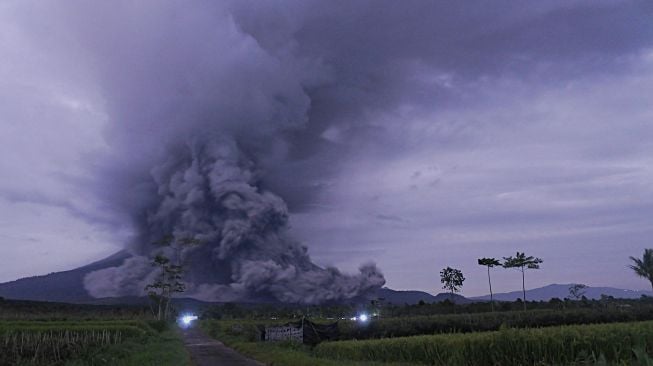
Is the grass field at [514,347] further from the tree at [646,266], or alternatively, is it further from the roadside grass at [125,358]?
the tree at [646,266]

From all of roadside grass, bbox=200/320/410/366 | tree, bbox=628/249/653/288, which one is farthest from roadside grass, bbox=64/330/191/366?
tree, bbox=628/249/653/288

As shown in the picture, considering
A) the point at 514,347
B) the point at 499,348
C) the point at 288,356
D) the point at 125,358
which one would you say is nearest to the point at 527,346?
the point at 514,347

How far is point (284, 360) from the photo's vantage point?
73.6 feet

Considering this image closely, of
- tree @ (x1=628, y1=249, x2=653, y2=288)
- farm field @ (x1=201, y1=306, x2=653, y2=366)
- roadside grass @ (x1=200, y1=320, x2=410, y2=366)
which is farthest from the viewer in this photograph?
tree @ (x1=628, y1=249, x2=653, y2=288)

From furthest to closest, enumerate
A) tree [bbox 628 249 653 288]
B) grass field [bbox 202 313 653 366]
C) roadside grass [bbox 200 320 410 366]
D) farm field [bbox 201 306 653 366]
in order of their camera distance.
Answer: tree [bbox 628 249 653 288], roadside grass [bbox 200 320 410 366], grass field [bbox 202 313 653 366], farm field [bbox 201 306 653 366]

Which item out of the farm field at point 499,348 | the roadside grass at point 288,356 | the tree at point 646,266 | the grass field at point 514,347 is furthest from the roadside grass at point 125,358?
the tree at point 646,266

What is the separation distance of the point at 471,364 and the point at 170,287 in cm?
8931

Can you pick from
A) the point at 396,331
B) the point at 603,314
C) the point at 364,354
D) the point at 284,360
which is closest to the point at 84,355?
the point at 284,360

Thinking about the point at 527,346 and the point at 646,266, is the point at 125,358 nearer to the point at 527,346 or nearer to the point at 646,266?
the point at 527,346

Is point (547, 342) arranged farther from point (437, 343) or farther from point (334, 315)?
point (334, 315)

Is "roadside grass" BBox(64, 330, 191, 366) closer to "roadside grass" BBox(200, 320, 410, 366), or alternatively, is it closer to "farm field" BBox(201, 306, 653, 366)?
"roadside grass" BBox(200, 320, 410, 366)

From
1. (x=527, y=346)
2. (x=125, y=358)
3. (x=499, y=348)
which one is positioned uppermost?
(x=527, y=346)

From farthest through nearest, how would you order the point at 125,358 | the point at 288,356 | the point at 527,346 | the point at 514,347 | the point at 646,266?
the point at 646,266 → the point at 125,358 → the point at 288,356 → the point at 514,347 → the point at 527,346

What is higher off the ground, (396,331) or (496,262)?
(496,262)
